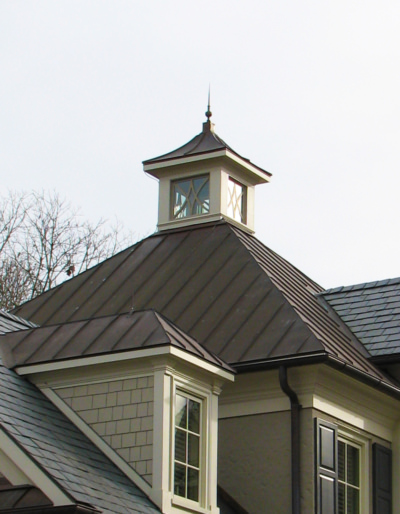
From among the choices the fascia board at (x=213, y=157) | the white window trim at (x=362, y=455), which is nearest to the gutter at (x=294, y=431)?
the white window trim at (x=362, y=455)

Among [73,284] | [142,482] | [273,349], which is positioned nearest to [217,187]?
[73,284]

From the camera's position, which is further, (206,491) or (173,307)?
(173,307)

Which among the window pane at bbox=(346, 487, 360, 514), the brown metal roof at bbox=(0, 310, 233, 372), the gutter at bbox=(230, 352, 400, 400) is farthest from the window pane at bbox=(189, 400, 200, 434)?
the window pane at bbox=(346, 487, 360, 514)

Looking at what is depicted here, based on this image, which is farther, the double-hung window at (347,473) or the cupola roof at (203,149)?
the cupola roof at (203,149)

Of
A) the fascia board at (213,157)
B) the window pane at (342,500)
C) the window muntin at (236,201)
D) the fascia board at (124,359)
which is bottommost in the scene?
the window pane at (342,500)

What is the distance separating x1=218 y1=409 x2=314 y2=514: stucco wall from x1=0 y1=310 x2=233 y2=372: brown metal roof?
1.40 meters

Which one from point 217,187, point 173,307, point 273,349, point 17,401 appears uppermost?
point 217,187

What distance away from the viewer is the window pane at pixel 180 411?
13.9 m

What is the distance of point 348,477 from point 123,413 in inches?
158

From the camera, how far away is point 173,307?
18266 mm

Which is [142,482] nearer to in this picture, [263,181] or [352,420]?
[352,420]

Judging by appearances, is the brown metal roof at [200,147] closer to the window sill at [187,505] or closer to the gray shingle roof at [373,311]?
the gray shingle roof at [373,311]

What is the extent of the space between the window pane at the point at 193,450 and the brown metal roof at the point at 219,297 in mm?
1949

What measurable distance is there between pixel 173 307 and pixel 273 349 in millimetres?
2721
